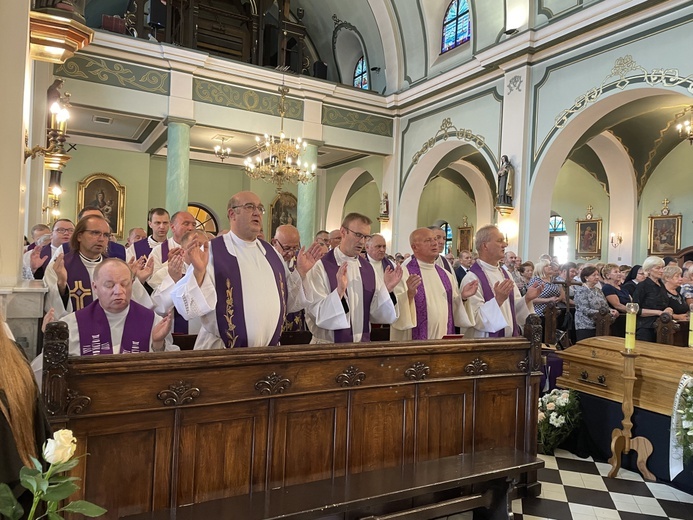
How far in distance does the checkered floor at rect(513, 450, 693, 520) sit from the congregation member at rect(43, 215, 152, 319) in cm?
302

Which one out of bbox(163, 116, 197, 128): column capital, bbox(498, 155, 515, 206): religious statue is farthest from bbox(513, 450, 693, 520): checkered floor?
bbox(163, 116, 197, 128): column capital

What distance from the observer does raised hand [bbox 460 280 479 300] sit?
437 centimetres

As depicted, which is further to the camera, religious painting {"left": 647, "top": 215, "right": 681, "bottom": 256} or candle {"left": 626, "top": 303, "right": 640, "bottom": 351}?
religious painting {"left": 647, "top": 215, "right": 681, "bottom": 256}

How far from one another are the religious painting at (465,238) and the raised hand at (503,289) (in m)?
15.0

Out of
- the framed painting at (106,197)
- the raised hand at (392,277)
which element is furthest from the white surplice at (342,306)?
the framed painting at (106,197)

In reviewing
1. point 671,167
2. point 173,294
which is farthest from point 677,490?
point 671,167

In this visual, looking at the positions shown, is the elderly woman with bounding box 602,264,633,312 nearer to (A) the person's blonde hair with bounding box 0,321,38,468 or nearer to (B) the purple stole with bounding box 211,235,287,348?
(B) the purple stole with bounding box 211,235,287,348

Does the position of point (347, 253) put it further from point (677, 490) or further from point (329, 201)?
point (329, 201)

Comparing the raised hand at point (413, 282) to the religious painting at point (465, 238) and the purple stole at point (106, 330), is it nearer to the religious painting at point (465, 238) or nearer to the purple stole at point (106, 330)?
the purple stole at point (106, 330)

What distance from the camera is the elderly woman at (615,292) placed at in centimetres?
733

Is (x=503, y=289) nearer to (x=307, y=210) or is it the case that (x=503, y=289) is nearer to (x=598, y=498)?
(x=598, y=498)

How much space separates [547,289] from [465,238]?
39.8ft

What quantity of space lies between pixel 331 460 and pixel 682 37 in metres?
7.67

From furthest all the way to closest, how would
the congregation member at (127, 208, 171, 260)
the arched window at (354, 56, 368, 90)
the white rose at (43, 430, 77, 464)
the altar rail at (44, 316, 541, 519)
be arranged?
the arched window at (354, 56, 368, 90) < the congregation member at (127, 208, 171, 260) < the altar rail at (44, 316, 541, 519) < the white rose at (43, 430, 77, 464)
